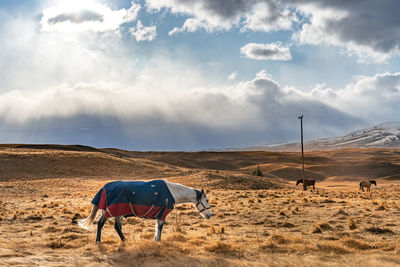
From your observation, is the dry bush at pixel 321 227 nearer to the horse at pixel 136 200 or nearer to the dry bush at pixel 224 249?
the dry bush at pixel 224 249

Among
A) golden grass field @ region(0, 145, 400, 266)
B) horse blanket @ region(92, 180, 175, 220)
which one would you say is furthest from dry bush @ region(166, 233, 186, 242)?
horse blanket @ region(92, 180, 175, 220)

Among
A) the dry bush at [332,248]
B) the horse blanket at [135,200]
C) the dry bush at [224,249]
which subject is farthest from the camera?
the horse blanket at [135,200]

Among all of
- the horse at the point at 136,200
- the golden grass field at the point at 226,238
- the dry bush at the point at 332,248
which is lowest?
the golden grass field at the point at 226,238

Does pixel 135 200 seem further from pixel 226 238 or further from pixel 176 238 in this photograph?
pixel 226 238

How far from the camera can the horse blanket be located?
10.4 m

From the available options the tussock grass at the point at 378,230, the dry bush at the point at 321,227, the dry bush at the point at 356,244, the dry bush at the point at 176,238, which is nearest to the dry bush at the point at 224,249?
the dry bush at the point at 176,238

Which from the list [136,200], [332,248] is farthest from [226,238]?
[136,200]

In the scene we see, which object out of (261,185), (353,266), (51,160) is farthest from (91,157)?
(353,266)

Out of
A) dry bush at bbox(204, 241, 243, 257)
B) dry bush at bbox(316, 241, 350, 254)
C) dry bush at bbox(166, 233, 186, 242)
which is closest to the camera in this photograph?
dry bush at bbox(204, 241, 243, 257)

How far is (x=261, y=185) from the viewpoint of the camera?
4266 cm

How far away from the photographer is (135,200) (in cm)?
1051

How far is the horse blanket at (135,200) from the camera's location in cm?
1045

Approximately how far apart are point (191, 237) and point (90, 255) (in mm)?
3526

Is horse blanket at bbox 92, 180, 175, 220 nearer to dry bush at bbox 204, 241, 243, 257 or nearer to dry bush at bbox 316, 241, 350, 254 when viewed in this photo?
dry bush at bbox 204, 241, 243, 257
